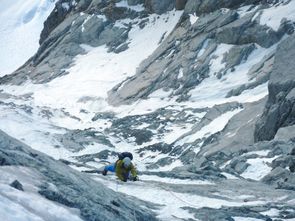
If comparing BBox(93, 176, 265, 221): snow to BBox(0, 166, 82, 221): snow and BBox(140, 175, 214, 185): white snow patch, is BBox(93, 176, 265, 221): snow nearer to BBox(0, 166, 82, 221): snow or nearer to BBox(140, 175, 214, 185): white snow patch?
BBox(140, 175, 214, 185): white snow patch

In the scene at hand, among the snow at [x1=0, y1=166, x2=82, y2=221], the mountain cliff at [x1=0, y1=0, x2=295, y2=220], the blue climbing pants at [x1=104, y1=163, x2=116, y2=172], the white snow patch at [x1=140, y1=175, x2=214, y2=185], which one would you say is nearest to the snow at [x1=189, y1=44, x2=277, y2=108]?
the mountain cliff at [x1=0, y1=0, x2=295, y2=220]

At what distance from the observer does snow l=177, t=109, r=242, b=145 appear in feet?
145

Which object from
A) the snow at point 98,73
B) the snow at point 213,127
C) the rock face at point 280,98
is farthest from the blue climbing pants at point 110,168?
Result: the snow at point 98,73

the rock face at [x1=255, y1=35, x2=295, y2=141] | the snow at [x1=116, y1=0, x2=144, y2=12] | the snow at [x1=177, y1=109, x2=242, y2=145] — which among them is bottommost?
the snow at [x1=177, y1=109, x2=242, y2=145]

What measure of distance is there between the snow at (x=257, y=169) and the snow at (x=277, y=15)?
1304 inches

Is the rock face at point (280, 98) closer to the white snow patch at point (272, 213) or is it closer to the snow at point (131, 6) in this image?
the white snow patch at point (272, 213)

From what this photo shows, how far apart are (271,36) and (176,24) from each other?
64.9 ft

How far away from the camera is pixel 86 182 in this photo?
12.8 meters

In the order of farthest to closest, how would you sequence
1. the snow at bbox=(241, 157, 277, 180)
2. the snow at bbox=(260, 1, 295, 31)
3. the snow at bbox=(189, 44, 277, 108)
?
the snow at bbox=(260, 1, 295, 31), the snow at bbox=(189, 44, 277, 108), the snow at bbox=(241, 157, 277, 180)

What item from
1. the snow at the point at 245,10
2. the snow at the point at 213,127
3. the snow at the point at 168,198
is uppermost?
the snow at the point at 245,10

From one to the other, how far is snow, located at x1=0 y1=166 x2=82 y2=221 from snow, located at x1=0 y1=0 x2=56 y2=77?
165195 mm

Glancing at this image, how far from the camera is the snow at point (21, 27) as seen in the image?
17762 cm

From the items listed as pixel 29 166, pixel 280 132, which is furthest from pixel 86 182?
pixel 280 132

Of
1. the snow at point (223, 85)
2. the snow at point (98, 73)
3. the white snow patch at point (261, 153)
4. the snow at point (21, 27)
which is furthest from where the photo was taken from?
the snow at point (21, 27)
